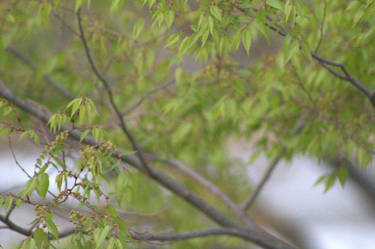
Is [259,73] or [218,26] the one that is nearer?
[218,26]

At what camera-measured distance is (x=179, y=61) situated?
3.08 metres

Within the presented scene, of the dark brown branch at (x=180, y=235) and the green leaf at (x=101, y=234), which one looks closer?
the green leaf at (x=101, y=234)

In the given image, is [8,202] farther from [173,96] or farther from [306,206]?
[306,206]

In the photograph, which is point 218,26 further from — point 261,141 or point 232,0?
point 261,141

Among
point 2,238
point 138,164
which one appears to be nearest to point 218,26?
point 138,164

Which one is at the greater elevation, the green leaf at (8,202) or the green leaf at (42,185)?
the green leaf at (42,185)

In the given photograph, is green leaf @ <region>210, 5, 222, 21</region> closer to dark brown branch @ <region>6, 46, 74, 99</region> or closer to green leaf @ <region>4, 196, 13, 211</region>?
green leaf @ <region>4, 196, 13, 211</region>

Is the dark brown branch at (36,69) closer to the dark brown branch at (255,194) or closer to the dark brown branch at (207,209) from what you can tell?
the dark brown branch at (207,209)

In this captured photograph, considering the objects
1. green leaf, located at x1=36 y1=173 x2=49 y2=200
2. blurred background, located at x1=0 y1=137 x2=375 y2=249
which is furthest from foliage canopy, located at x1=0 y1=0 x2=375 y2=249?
blurred background, located at x1=0 y1=137 x2=375 y2=249

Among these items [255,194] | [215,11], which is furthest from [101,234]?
[255,194]

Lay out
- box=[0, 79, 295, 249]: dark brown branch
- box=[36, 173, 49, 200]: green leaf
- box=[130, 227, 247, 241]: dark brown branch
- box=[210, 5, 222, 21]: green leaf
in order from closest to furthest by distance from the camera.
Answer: box=[36, 173, 49, 200]: green leaf < box=[210, 5, 222, 21]: green leaf < box=[130, 227, 247, 241]: dark brown branch < box=[0, 79, 295, 249]: dark brown branch

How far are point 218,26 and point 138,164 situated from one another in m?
1.56

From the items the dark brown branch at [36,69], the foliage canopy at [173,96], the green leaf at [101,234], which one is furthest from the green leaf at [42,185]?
the dark brown branch at [36,69]

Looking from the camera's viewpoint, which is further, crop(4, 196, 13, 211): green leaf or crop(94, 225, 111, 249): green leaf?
crop(4, 196, 13, 211): green leaf
